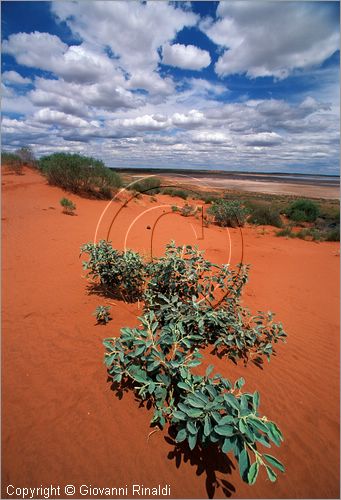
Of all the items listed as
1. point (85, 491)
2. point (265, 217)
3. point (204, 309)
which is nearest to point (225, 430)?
point (85, 491)

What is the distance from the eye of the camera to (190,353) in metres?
3.44

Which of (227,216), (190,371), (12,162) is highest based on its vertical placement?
(12,162)

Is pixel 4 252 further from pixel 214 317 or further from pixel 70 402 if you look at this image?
pixel 214 317

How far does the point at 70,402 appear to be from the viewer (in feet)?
8.38

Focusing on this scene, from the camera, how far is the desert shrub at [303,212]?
800 inches

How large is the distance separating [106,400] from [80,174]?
16.9m

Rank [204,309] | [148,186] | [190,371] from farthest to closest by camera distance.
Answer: [148,186]
[204,309]
[190,371]

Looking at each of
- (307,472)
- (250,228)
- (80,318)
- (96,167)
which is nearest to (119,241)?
(80,318)

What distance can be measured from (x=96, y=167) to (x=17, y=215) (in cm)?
875

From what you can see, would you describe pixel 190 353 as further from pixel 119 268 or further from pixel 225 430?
pixel 119 268

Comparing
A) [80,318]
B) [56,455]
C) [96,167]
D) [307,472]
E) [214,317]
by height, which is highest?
[96,167]

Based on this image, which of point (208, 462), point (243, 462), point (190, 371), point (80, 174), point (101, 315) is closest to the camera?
point (243, 462)

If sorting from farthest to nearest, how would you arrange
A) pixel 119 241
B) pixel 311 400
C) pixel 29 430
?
pixel 119 241 → pixel 311 400 → pixel 29 430

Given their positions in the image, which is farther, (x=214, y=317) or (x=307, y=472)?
(x=214, y=317)
